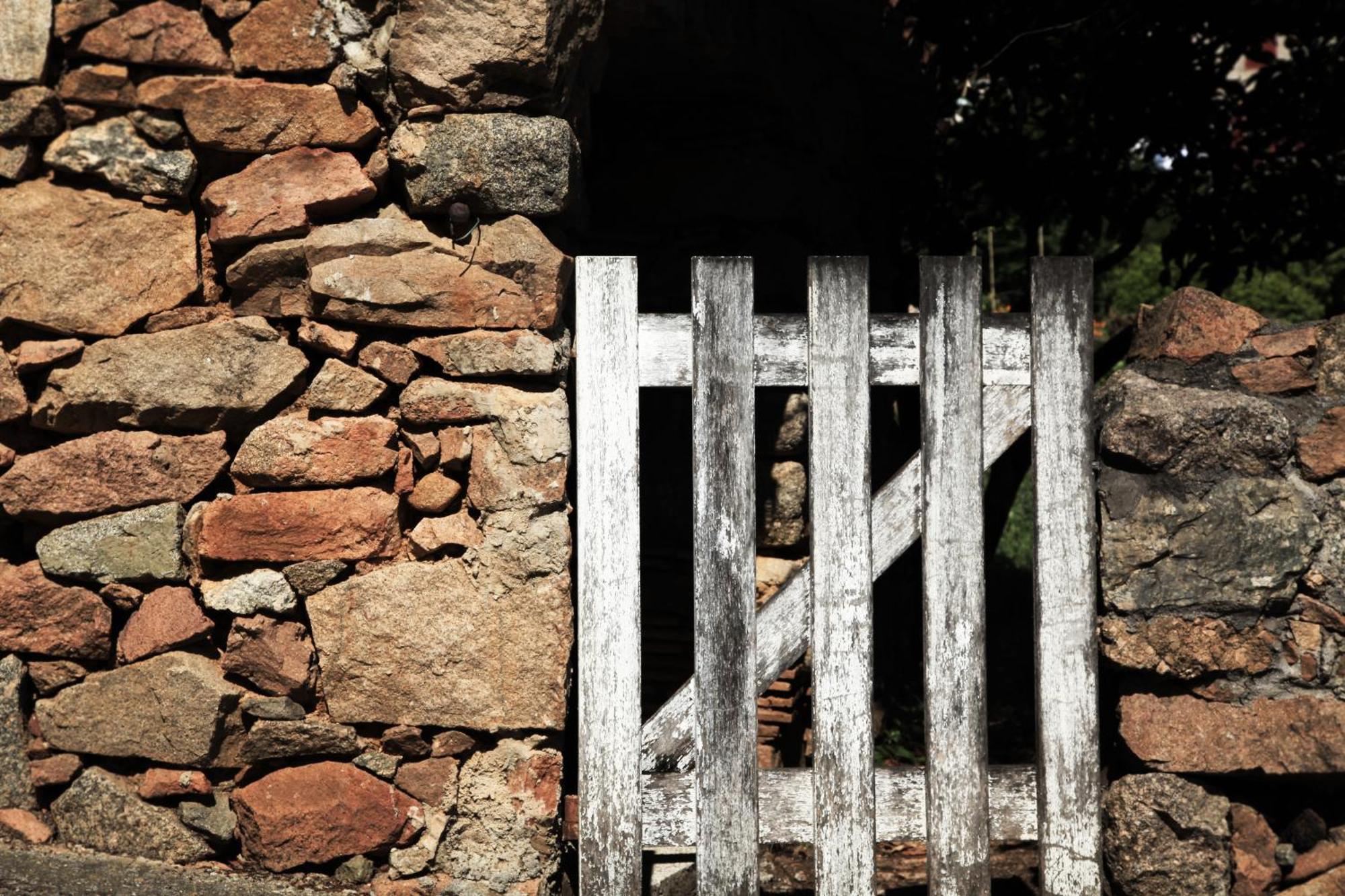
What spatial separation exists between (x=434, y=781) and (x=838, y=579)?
0.90 metres

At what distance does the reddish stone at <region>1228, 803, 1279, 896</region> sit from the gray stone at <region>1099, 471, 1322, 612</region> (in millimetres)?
453

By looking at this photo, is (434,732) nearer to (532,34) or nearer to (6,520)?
(6,520)

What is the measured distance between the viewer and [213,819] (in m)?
2.49

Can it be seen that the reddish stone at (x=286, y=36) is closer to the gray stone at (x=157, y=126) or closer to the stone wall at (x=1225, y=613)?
the gray stone at (x=157, y=126)

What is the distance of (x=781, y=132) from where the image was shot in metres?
3.92

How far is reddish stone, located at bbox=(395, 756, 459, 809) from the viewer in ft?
8.09

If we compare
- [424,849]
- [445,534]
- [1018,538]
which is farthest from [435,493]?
[1018,538]

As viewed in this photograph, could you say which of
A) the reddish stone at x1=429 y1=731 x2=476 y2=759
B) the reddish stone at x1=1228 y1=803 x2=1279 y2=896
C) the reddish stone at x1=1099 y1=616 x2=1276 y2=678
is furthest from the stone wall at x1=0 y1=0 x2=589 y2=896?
the reddish stone at x1=1228 y1=803 x2=1279 y2=896

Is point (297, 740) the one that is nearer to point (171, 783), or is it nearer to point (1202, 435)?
point (171, 783)

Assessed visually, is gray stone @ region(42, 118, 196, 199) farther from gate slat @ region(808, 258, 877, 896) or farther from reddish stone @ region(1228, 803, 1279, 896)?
reddish stone @ region(1228, 803, 1279, 896)

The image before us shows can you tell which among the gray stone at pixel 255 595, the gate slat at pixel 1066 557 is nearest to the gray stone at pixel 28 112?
the gray stone at pixel 255 595

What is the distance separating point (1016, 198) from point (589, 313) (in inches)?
125

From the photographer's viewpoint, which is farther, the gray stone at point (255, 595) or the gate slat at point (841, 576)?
the gate slat at point (841, 576)

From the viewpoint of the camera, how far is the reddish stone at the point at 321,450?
2.43 m
